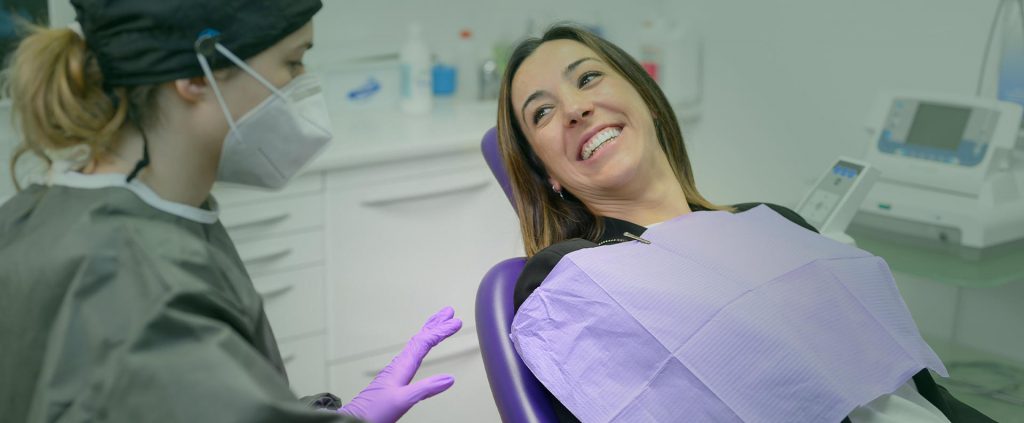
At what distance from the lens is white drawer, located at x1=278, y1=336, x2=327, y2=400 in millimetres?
2391

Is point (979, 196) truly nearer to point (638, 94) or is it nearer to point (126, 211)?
point (638, 94)

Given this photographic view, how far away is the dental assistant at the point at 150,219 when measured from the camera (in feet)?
3.24

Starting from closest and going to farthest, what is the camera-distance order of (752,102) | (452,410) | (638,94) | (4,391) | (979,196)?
(4,391) < (638,94) < (979,196) < (452,410) < (752,102)

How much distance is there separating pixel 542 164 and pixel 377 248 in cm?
83

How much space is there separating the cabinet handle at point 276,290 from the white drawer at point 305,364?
132 millimetres

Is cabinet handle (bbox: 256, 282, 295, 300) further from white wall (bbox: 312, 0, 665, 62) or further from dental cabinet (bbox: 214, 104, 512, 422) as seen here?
white wall (bbox: 312, 0, 665, 62)

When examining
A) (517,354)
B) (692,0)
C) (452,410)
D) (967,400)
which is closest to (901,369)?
(967,400)

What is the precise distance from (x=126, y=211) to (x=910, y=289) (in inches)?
80.6

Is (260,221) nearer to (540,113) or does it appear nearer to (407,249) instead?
(407,249)

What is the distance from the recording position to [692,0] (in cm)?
319

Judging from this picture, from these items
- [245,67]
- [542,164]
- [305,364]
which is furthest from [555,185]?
[305,364]

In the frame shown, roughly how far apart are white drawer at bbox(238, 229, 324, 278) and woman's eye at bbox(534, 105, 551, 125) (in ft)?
2.83

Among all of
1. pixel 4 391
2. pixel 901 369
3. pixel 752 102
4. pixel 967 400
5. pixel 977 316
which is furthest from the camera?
pixel 752 102

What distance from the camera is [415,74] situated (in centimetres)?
284
